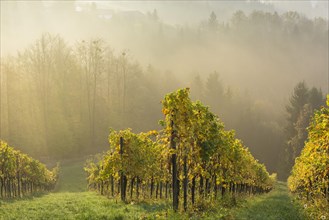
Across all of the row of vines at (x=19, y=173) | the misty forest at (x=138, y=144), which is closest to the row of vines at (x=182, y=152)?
the misty forest at (x=138, y=144)

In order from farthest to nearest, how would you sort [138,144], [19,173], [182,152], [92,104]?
[92,104] < [19,173] < [138,144] < [182,152]

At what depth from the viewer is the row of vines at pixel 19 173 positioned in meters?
35.9

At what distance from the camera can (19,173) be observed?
44.9m

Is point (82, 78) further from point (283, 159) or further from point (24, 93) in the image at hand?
point (283, 159)

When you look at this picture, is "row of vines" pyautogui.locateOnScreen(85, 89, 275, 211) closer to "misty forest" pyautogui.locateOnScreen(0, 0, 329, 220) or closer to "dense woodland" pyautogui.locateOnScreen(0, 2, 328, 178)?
"misty forest" pyautogui.locateOnScreen(0, 0, 329, 220)

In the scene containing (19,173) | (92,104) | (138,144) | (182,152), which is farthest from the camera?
(92,104)

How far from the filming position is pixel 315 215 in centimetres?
2291

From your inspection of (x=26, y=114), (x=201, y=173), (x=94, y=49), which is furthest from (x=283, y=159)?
(x=201, y=173)

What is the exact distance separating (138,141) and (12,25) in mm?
181709

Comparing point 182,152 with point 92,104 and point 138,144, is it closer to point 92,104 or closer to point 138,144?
point 138,144

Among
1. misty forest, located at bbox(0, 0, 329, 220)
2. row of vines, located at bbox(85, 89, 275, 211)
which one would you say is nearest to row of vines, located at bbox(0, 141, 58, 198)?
misty forest, located at bbox(0, 0, 329, 220)

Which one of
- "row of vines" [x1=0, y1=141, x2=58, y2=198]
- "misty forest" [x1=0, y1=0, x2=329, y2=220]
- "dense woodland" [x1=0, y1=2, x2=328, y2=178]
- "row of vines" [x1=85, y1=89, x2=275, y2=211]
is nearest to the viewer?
"row of vines" [x1=85, y1=89, x2=275, y2=211]

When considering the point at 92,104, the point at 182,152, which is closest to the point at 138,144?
the point at 182,152

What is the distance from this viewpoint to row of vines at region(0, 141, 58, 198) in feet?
118
